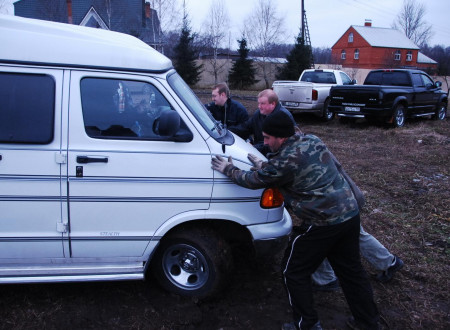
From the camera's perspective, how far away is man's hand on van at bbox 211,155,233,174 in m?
3.17

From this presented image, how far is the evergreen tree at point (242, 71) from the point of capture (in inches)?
1309

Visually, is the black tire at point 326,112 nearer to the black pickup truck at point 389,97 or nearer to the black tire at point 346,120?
the black tire at point 346,120

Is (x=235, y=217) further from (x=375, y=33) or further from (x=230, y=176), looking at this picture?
(x=375, y=33)

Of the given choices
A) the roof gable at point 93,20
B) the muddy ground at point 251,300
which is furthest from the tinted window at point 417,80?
the roof gable at point 93,20

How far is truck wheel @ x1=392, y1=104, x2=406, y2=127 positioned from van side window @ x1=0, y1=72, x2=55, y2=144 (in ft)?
38.4

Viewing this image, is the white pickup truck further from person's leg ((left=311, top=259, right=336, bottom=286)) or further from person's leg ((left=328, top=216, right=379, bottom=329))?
person's leg ((left=328, top=216, right=379, bottom=329))

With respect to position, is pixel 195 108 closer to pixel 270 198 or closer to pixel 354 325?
pixel 270 198

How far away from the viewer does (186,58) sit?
105ft

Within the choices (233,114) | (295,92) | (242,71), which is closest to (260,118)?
(233,114)

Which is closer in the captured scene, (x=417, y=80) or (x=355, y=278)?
(x=355, y=278)

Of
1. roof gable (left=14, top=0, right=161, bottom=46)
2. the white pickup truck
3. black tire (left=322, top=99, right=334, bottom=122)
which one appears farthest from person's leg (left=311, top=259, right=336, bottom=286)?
roof gable (left=14, top=0, right=161, bottom=46)

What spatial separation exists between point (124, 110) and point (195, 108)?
648mm

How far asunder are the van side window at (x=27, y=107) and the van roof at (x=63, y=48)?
153 mm

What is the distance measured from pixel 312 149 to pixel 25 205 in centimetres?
227
